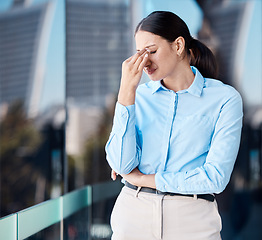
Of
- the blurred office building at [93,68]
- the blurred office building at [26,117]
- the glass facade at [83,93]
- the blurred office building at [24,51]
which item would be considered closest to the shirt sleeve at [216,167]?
the glass facade at [83,93]

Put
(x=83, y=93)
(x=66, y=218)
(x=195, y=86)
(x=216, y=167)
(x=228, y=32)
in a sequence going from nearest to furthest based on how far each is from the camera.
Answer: (x=216, y=167) < (x=195, y=86) < (x=66, y=218) < (x=228, y=32) < (x=83, y=93)

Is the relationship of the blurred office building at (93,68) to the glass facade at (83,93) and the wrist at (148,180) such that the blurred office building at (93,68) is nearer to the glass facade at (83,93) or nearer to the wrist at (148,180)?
the glass facade at (83,93)

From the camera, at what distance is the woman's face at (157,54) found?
1.25m

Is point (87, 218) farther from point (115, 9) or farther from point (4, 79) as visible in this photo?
point (4, 79)

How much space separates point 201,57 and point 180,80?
0.50ft

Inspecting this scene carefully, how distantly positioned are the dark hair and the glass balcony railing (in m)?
0.76

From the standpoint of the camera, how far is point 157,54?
125 cm

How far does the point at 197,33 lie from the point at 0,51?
13.4ft

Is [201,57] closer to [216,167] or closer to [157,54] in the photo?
[157,54]

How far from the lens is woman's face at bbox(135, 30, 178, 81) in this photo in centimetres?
125

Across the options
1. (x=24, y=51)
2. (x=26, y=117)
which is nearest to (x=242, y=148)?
(x=26, y=117)

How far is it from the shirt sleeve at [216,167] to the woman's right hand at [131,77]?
0.24m

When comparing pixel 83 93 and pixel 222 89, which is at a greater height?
pixel 222 89

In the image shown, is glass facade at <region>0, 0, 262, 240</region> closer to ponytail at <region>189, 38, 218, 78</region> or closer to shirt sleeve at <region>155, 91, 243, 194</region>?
shirt sleeve at <region>155, 91, 243, 194</region>
